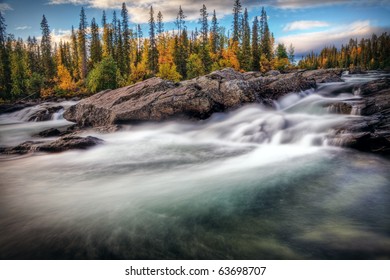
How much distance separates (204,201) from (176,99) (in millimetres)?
8467

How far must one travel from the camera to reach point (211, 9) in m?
65.1

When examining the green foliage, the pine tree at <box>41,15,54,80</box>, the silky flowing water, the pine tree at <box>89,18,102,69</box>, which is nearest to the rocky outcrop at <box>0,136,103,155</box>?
the silky flowing water

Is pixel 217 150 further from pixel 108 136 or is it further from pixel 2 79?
pixel 2 79

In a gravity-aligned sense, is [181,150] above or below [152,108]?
below

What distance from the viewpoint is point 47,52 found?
54250mm

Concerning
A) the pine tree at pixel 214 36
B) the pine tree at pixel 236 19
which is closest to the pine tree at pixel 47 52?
the pine tree at pixel 214 36

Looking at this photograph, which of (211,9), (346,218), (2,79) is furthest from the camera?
(211,9)

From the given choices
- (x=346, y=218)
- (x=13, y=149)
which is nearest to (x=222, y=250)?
(x=346, y=218)

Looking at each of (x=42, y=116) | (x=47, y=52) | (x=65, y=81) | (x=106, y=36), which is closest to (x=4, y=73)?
(x=65, y=81)

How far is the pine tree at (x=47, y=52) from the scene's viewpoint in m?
53.0

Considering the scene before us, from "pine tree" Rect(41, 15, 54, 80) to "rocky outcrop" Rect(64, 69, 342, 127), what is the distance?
4516cm

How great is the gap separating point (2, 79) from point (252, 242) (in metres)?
50.8

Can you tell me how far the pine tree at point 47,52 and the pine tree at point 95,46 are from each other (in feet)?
30.0

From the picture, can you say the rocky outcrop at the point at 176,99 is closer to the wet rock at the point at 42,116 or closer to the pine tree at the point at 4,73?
the wet rock at the point at 42,116
